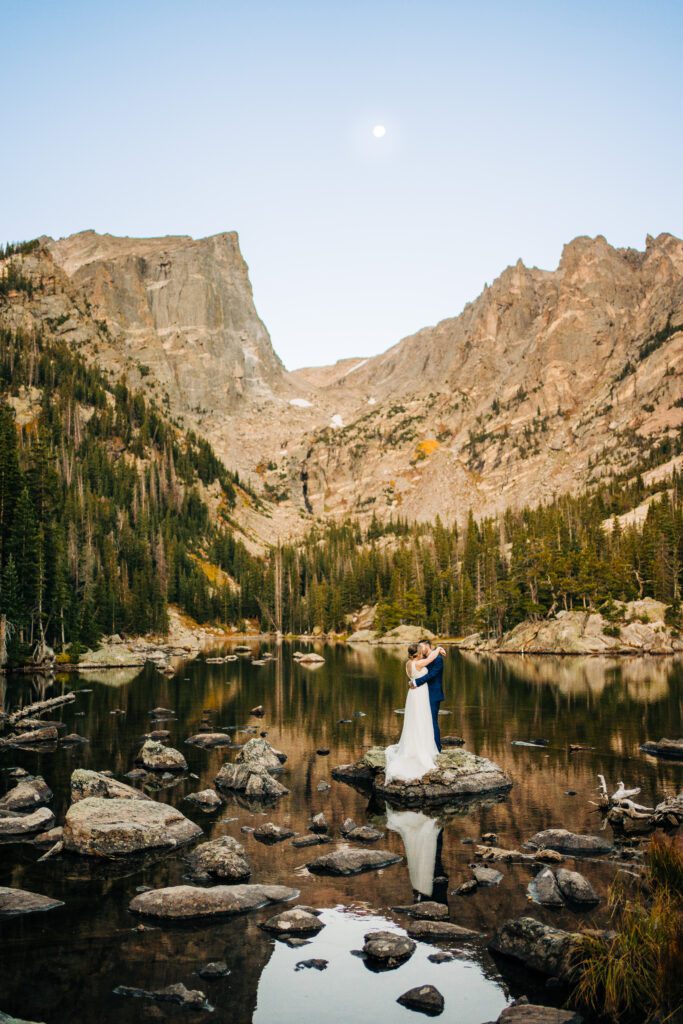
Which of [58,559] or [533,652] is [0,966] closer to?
[58,559]

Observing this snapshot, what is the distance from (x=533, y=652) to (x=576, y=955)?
9185cm

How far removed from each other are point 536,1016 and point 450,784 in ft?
46.1

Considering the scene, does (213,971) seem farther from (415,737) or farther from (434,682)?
(434,682)

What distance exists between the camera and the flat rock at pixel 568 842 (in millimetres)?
16797

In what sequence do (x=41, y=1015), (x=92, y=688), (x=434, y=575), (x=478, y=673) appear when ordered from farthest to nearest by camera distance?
(x=434, y=575) < (x=478, y=673) < (x=92, y=688) < (x=41, y=1015)

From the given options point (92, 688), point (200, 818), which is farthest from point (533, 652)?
point (200, 818)

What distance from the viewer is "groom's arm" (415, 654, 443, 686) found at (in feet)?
75.2

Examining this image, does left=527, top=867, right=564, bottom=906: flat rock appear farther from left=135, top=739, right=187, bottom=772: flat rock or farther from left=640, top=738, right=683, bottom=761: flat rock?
left=135, top=739, right=187, bottom=772: flat rock

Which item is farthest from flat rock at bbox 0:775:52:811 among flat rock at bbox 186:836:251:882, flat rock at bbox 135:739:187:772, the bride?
the bride

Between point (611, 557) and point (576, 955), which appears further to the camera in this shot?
point (611, 557)

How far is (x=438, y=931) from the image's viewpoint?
1249 centimetres

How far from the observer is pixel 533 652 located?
→ 9875 centimetres

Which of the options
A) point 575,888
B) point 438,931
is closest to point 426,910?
point 438,931

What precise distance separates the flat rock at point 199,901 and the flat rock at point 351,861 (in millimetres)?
1591
